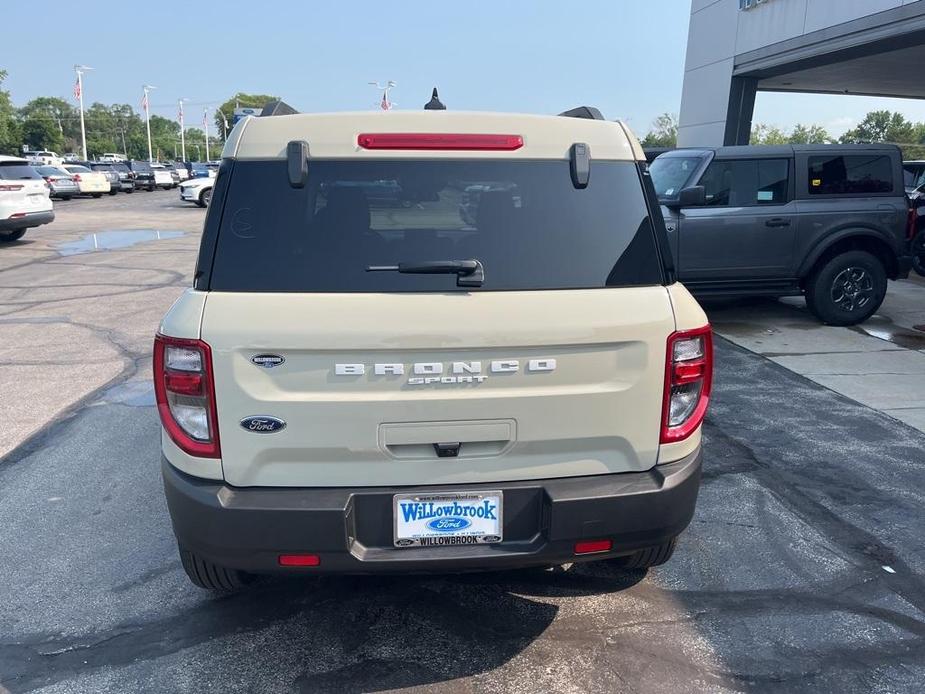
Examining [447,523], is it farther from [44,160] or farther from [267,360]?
[44,160]

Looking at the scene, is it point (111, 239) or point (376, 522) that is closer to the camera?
point (376, 522)

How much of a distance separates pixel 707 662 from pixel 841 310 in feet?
23.8

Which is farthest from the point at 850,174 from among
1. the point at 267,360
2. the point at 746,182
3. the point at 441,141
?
the point at 267,360

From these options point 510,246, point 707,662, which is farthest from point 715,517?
point 510,246

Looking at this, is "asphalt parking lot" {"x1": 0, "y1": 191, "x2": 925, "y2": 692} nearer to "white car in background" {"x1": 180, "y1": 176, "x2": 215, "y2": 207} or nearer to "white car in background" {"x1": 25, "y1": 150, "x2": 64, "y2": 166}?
"white car in background" {"x1": 180, "y1": 176, "x2": 215, "y2": 207}

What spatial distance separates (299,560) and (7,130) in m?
71.0

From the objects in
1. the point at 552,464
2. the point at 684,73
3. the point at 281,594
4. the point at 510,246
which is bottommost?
the point at 281,594

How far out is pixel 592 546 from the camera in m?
2.58

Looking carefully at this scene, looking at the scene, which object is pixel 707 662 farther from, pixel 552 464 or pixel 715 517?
pixel 715 517

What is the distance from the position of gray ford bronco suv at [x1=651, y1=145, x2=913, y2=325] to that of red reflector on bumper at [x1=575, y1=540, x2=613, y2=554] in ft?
20.7

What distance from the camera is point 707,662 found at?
2.82 meters

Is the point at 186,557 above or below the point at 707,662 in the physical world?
above

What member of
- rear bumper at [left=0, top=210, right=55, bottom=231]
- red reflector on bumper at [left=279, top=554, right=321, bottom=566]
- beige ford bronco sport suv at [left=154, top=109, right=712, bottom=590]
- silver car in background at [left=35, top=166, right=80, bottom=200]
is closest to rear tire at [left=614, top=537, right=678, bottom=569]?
beige ford bronco sport suv at [left=154, top=109, right=712, bottom=590]

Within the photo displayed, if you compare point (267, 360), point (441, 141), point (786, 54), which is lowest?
point (267, 360)
